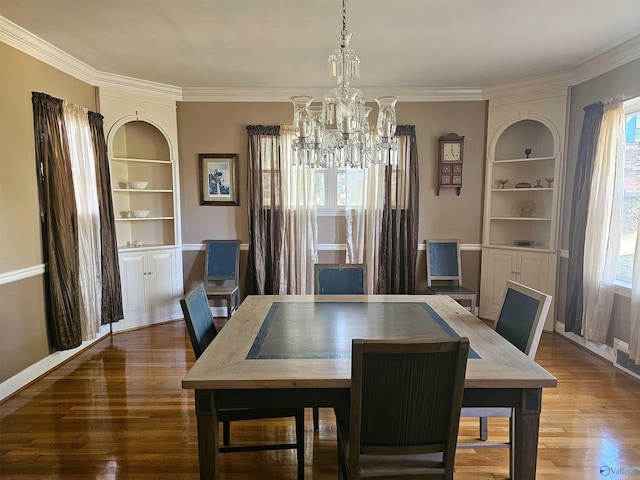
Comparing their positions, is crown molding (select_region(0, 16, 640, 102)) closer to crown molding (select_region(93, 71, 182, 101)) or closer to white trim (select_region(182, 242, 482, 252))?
crown molding (select_region(93, 71, 182, 101))

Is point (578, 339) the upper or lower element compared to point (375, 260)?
lower

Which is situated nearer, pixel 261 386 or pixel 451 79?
pixel 261 386

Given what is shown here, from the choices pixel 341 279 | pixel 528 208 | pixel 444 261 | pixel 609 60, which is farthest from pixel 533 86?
pixel 341 279

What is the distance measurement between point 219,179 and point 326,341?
10.8 ft

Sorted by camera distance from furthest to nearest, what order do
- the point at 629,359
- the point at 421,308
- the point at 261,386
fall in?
1. the point at 629,359
2. the point at 421,308
3. the point at 261,386

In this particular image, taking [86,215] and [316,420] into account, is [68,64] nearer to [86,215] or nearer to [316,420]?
[86,215]

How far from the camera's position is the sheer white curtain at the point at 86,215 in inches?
140

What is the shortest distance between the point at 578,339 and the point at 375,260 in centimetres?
220

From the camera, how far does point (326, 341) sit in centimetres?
193

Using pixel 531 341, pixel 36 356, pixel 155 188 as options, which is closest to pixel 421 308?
pixel 531 341

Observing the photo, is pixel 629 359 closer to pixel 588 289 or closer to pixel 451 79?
pixel 588 289

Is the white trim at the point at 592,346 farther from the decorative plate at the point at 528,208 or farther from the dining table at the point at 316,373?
the dining table at the point at 316,373

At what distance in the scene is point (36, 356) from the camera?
321 centimetres

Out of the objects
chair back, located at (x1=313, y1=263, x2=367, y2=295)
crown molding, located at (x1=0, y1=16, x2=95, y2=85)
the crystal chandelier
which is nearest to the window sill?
chair back, located at (x1=313, y1=263, x2=367, y2=295)
